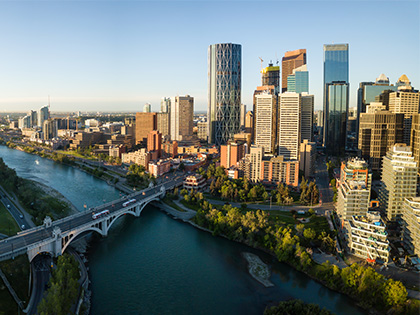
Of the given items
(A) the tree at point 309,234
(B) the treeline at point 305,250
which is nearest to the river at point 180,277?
(B) the treeline at point 305,250

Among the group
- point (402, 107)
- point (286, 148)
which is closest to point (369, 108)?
point (402, 107)

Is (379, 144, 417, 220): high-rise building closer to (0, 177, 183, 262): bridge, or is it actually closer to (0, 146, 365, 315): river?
(0, 146, 365, 315): river

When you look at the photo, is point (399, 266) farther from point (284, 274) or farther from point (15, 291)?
point (15, 291)

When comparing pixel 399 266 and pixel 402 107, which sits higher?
pixel 402 107

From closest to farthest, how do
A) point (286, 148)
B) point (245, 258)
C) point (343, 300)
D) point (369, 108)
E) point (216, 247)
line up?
point (343, 300), point (245, 258), point (216, 247), point (286, 148), point (369, 108)

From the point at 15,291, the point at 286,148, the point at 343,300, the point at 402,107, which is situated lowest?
the point at 343,300

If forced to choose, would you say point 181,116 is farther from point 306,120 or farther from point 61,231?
point 61,231

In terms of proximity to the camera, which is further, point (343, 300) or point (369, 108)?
point (369, 108)
